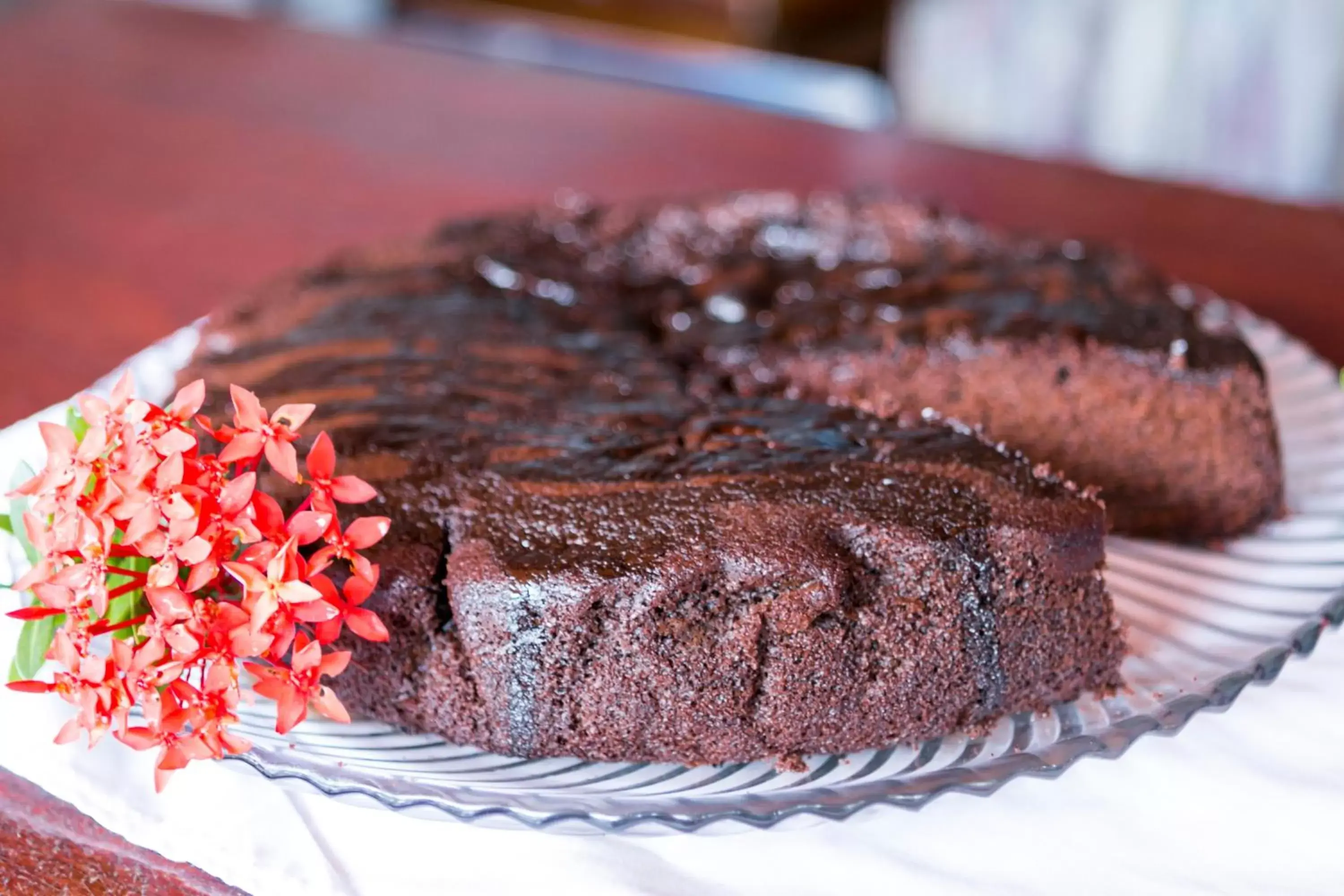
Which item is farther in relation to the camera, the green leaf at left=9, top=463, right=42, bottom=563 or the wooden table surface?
the wooden table surface

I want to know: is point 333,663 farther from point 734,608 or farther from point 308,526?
point 734,608

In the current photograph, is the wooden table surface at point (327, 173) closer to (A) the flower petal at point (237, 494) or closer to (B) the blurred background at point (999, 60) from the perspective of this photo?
(B) the blurred background at point (999, 60)

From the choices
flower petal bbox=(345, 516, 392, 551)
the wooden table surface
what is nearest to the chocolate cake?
flower petal bbox=(345, 516, 392, 551)

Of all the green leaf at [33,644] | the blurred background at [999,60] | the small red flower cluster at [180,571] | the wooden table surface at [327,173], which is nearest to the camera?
the small red flower cluster at [180,571]

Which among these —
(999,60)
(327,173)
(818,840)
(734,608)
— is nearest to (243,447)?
(734,608)

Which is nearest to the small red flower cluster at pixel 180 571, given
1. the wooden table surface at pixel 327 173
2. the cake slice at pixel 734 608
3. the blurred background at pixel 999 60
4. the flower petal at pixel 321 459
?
the flower petal at pixel 321 459

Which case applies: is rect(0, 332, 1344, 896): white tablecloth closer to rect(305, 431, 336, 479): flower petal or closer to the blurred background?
rect(305, 431, 336, 479): flower petal
